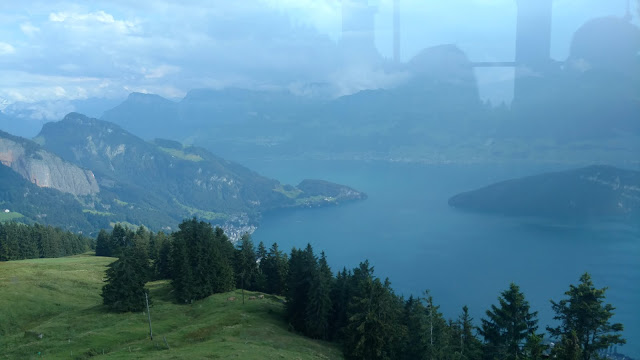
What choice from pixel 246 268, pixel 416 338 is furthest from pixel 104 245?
pixel 416 338

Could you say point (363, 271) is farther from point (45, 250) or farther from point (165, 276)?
point (45, 250)

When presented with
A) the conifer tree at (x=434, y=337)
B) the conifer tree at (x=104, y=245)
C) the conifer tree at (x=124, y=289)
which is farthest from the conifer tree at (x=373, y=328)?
the conifer tree at (x=104, y=245)

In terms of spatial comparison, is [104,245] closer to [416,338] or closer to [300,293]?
[300,293]

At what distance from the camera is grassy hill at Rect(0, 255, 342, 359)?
42.9 meters

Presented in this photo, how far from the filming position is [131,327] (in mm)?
51531

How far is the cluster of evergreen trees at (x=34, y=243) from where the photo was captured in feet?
368

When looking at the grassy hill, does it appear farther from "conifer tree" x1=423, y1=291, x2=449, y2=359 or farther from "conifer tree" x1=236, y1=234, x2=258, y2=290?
"conifer tree" x1=423, y1=291, x2=449, y2=359

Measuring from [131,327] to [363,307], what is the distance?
92.8 ft

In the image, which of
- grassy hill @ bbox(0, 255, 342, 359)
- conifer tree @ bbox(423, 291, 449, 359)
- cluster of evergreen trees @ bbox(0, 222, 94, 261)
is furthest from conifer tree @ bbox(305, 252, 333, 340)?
cluster of evergreen trees @ bbox(0, 222, 94, 261)

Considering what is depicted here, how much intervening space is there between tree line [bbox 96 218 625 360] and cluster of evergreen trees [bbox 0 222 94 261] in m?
50.9

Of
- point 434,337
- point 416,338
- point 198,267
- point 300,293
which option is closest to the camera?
point 434,337

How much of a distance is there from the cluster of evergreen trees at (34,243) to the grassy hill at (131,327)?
43.8 m

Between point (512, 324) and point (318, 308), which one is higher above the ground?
point (512, 324)

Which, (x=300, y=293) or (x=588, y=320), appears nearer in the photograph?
(x=588, y=320)
